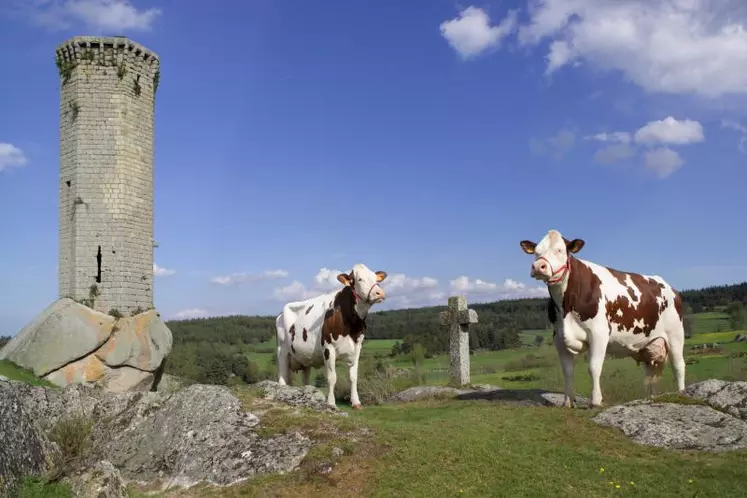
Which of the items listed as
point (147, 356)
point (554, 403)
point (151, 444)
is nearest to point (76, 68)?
point (147, 356)

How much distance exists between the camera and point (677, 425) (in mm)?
10570

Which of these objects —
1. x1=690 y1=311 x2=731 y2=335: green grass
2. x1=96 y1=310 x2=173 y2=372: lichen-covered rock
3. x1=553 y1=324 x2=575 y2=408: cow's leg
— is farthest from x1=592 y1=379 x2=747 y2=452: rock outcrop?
x1=690 y1=311 x2=731 y2=335: green grass

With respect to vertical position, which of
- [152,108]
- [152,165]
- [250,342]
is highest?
[152,108]

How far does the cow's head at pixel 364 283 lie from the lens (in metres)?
13.8

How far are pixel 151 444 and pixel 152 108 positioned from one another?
67.7ft

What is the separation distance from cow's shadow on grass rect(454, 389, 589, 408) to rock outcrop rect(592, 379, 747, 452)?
2509 mm

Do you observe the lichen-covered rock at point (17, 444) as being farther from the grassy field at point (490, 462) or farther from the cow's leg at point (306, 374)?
the cow's leg at point (306, 374)

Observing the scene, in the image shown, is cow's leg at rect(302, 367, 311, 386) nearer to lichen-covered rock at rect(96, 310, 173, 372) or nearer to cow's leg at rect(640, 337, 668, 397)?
cow's leg at rect(640, 337, 668, 397)

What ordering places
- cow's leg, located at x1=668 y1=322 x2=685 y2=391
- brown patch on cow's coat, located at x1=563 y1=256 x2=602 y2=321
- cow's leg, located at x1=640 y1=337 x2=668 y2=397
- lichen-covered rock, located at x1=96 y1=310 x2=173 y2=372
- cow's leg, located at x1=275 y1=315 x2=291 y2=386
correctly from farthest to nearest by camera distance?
lichen-covered rock, located at x1=96 y1=310 x2=173 y2=372, cow's leg, located at x1=275 y1=315 x2=291 y2=386, cow's leg, located at x1=668 y1=322 x2=685 y2=391, cow's leg, located at x1=640 y1=337 x2=668 y2=397, brown patch on cow's coat, located at x1=563 y1=256 x2=602 y2=321

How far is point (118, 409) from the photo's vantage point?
1183cm

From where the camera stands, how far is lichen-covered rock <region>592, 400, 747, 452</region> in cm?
1002

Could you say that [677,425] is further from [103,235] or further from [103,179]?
[103,179]

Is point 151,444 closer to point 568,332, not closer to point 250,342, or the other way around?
point 568,332

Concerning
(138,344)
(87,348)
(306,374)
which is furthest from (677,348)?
(87,348)
